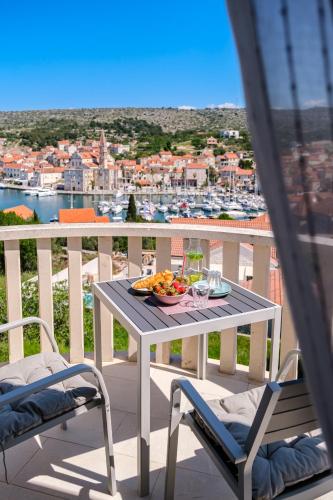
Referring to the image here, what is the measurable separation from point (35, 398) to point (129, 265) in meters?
1.28

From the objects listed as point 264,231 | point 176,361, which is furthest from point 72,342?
point 264,231

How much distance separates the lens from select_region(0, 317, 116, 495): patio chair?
1561 millimetres

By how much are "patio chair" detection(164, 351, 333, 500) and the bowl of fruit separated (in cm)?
52

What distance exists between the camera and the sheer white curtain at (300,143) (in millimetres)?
438

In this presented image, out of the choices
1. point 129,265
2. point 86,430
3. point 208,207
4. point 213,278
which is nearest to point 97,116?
point 208,207

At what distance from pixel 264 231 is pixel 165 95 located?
57458 millimetres

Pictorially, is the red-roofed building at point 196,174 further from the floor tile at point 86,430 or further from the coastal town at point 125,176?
the floor tile at point 86,430

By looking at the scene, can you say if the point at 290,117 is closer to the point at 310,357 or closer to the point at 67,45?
the point at 310,357

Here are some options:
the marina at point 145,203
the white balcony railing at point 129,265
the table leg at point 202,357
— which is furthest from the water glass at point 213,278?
the marina at point 145,203

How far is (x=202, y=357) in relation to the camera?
2.78 metres

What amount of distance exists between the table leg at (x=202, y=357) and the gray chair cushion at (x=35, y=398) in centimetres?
100

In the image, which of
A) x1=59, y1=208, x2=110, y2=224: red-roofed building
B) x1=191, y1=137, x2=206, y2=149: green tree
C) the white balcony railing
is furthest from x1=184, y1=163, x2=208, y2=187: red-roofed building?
the white balcony railing

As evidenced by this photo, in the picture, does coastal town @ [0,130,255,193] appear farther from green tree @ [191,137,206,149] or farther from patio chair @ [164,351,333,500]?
patio chair @ [164,351,333,500]

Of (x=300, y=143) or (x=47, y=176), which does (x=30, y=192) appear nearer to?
(x=47, y=176)
